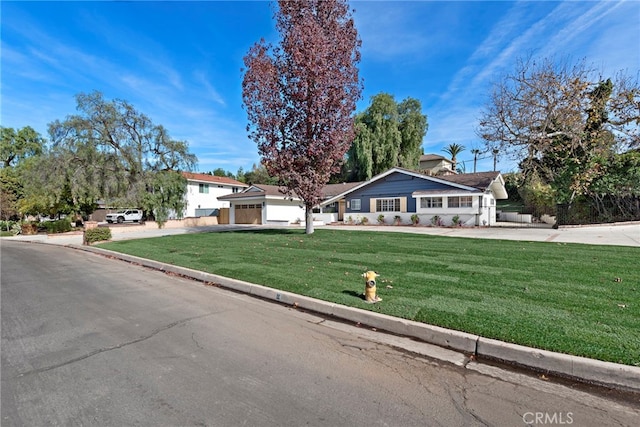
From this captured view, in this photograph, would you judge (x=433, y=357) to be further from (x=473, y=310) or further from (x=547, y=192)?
(x=547, y=192)

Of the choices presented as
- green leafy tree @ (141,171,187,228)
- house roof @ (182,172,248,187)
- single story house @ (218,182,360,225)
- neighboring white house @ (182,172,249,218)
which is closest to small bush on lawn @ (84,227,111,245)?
green leafy tree @ (141,171,187,228)

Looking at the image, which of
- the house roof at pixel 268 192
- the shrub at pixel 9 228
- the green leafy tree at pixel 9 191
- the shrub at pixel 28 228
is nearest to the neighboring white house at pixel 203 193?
the house roof at pixel 268 192

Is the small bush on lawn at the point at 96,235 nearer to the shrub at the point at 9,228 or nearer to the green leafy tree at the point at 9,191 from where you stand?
the shrub at the point at 9,228

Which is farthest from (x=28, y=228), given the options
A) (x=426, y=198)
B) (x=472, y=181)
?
(x=472, y=181)

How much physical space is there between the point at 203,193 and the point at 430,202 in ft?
85.6

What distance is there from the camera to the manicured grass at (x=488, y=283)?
12.6 ft

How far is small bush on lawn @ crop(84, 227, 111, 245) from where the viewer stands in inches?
658

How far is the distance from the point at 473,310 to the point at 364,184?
23.8m

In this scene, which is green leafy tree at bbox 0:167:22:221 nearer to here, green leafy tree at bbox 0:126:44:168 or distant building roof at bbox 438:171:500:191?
green leafy tree at bbox 0:126:44:168

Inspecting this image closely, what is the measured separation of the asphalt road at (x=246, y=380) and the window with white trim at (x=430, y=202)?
21.3m

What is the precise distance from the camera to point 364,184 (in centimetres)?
2800

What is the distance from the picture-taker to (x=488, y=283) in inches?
238

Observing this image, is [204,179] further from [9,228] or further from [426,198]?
[426,198]

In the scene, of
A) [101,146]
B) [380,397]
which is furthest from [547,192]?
[101,146]
